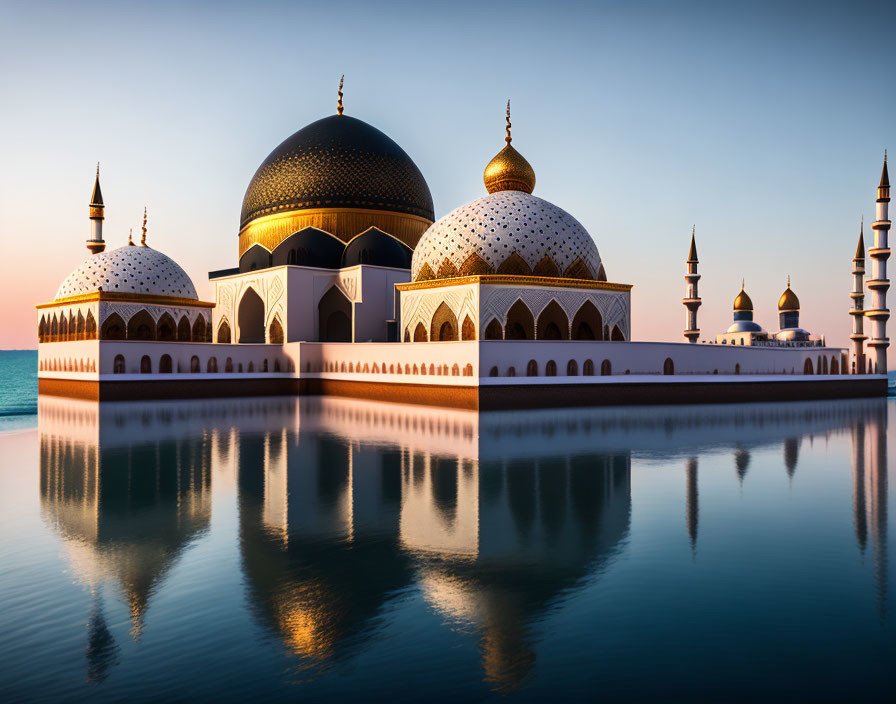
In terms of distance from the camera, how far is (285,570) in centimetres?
410

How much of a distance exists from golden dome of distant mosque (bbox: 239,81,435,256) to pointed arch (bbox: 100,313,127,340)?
7038mm

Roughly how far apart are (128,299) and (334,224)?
8.19 metres

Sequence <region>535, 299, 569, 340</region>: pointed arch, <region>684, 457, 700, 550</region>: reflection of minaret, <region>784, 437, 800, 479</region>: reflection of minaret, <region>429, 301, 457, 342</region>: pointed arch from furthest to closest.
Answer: <region>535, 299, 569, 340</region>: pointed arch → <region>429, 301, 457, 342</region>: pointed arch → <region>784, 437, 800, 479</region>: reflection of minaret → <region>684, 457, 700, 550</region>: reflection of minaret

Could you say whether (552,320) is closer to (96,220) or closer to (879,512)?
(879,512)

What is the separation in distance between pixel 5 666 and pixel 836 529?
17.6ft

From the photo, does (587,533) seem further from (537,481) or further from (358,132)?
(358,132)

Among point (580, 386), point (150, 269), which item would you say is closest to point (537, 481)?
point (580, 386)

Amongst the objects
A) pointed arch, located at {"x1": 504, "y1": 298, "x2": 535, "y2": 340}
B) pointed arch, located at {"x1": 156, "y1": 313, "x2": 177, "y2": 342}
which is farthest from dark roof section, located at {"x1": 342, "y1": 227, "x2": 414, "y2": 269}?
pointed arch, located at {"x1": 504, "y1": 298, "x2": 535, "y2": 340}

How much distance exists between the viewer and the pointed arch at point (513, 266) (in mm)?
19356

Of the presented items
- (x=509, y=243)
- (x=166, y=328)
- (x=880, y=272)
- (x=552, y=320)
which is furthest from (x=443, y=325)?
(x=880, y=272)

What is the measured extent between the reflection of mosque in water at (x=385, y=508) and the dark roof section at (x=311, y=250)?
13929 millimetres

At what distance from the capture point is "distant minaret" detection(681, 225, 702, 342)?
108 ft

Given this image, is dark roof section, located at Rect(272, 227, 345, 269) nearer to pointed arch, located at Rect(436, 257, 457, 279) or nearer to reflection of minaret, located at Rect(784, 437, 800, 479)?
pointed arch, located at Rect(436, 257, 457, 279)

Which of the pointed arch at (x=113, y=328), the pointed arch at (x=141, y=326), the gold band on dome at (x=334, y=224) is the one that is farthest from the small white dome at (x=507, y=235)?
the pointed arch at (x=113, y=328)
